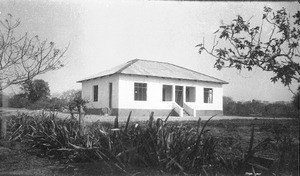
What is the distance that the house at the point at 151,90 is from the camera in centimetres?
2002

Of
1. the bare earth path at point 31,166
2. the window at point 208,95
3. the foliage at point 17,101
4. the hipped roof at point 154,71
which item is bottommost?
the bare earth path at point 31,166

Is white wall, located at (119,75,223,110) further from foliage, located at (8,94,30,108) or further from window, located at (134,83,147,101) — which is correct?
foliage, located at (8,94,30,108)

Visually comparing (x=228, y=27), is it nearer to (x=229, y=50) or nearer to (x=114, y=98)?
(x=229, y=50)

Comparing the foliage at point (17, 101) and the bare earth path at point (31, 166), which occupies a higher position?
the foliage at point (17, 101)

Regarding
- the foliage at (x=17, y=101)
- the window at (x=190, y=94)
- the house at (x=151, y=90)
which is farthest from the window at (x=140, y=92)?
the foliage at (x=17, y=101)

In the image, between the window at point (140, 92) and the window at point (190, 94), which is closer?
the window at point (140, 92)

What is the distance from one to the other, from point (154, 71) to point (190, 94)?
4.78 meters

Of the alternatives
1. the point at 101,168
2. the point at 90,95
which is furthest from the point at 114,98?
the point at 101,168

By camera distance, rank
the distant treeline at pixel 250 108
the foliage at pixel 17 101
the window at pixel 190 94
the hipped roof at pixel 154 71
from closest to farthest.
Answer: the foliage at pixel 17 101 → the distant treeline at pixel 250 108 → the hipped roof at pixel 154 71 → the window at pixel 190 94

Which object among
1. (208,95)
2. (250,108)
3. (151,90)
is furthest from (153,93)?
(250,108)

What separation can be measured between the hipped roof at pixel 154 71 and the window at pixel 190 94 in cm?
134

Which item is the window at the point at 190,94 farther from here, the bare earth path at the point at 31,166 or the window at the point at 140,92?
the bare earth path at the point at 31,166

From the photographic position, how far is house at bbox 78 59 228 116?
20.0 metres

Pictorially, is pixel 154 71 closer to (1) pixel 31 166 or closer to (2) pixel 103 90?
(2) pixel 103 90
